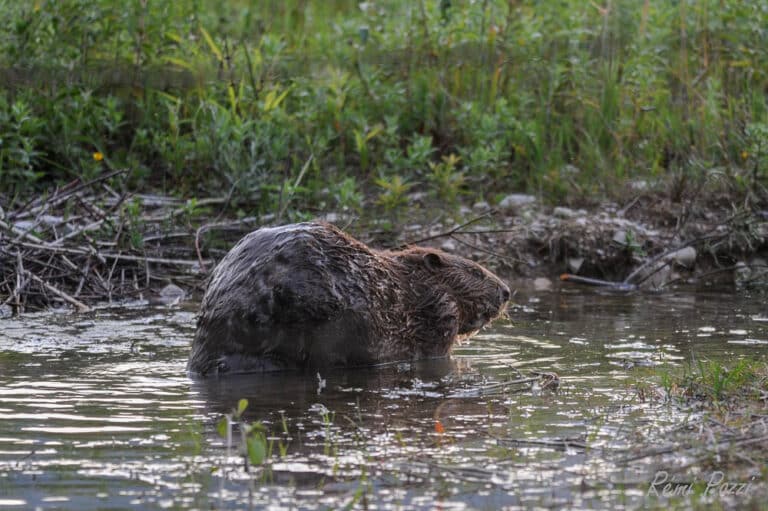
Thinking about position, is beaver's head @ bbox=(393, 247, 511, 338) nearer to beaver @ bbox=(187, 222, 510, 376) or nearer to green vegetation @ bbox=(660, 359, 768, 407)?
beaver @ bbox=(187, 222, 510, 376)

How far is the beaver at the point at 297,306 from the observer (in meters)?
4.91

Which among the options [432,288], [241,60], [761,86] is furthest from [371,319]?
[761,86]

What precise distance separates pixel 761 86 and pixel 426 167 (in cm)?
289

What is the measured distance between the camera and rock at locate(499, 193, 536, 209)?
8.61 m

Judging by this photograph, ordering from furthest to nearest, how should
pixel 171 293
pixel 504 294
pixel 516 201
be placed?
pixel 516 201
pixel 171 293
pixel 504 294

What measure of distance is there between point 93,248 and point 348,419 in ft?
11.4

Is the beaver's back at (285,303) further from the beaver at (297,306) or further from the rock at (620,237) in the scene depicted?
the rock at (620,237)

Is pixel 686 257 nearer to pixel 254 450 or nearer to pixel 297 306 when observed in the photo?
pixel 297 306

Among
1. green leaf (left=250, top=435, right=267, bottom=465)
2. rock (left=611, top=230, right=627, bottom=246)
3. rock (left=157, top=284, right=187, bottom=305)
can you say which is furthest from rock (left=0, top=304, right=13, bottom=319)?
rock (left=611, top=230, right=627, bottom=246)

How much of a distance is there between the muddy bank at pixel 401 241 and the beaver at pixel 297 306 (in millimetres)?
1679

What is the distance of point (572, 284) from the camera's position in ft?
26.0

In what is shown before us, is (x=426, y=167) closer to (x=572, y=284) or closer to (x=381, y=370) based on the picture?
(x=572, y=284)

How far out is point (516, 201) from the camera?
870 centimetres

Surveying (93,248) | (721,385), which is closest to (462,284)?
(721,385)
